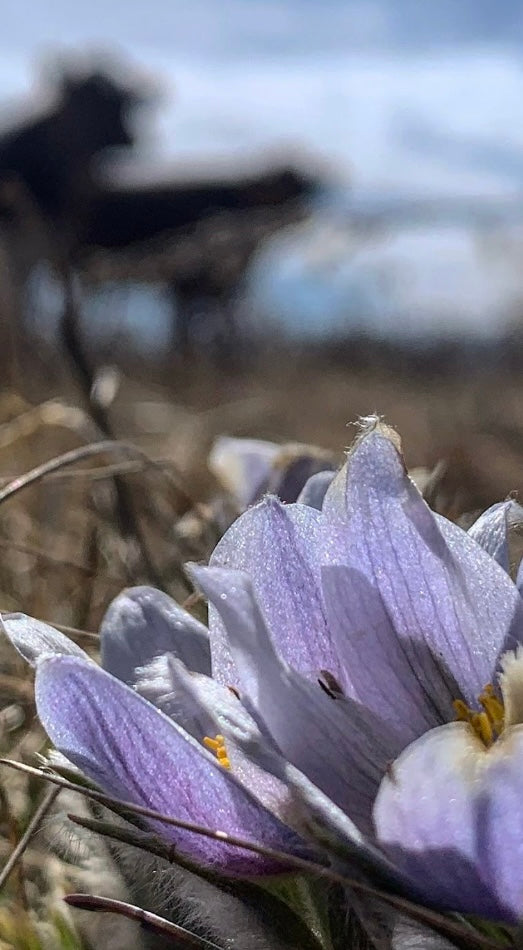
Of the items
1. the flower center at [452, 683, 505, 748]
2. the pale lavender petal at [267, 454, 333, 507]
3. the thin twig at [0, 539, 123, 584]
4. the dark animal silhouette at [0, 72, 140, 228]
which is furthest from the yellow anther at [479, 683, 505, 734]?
the dark animal silhouette at [0, 72, 140, 228]

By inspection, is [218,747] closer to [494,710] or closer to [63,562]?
[494,710]

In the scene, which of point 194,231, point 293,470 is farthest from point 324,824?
point 194,231

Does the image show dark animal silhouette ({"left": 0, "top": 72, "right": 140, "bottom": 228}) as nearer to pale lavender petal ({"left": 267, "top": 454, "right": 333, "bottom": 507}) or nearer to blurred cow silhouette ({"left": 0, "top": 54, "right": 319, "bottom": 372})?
blurred cow silhouette ({"left": 0, "top": 54, "right": 319, "bottom": 372})

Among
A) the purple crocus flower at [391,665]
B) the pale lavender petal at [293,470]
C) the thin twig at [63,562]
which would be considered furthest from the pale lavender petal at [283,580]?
the thin twig at [63,562]

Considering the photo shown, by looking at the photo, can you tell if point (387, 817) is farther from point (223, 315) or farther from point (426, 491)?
point (223, 315)

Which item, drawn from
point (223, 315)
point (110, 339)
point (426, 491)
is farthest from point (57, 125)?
point (426, 491)
